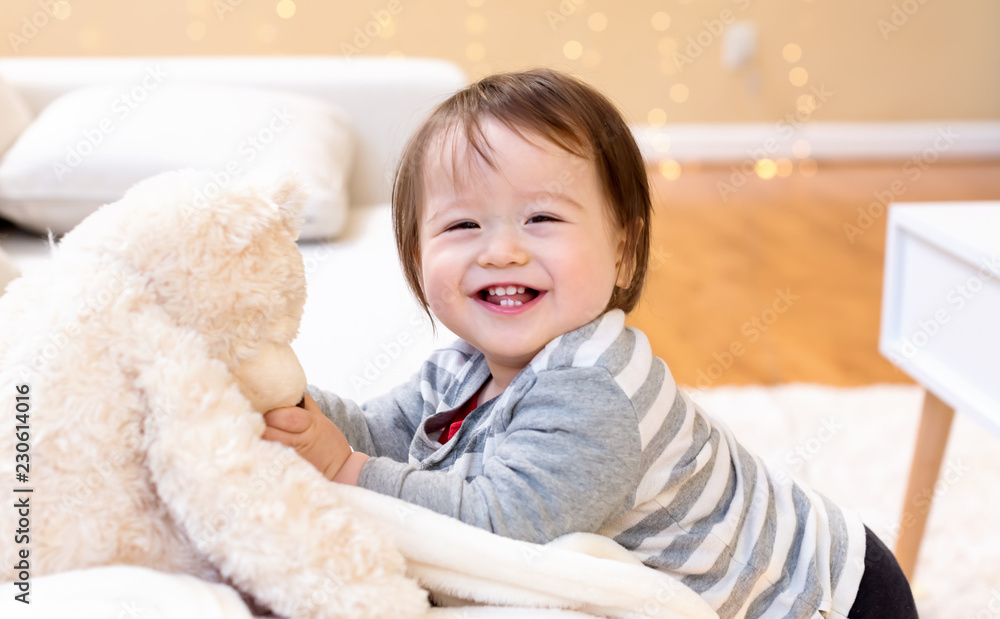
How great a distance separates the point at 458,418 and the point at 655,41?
3162mm

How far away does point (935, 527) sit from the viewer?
4.80 feet

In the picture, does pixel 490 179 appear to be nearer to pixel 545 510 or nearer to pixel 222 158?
pixel 545 510

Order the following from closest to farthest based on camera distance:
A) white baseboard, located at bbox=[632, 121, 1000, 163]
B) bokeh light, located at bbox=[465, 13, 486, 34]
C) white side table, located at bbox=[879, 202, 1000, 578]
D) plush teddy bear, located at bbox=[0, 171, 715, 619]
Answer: plush teddy bear, located at bbox=[0, 171, 715, 619], white side table, located at bbox=[879, 202, 1000, 578], bokeh light, located at bbox=[465, 13, 486, 34], white baseboard, located at bbox=[632, 121, 1000, 163]

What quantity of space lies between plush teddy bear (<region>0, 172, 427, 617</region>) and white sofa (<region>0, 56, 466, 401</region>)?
1.96ft

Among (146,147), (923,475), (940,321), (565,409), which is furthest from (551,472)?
(146,147)

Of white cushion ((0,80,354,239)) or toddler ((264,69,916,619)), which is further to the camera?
white cushion ((0,80,354,239))

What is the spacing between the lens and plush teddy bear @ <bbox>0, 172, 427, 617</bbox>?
45 cm

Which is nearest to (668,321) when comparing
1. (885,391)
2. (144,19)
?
(885,391)

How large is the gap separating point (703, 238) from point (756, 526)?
2.36 meters

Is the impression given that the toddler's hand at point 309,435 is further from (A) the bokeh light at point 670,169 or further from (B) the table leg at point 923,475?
(A) the bokeh light at point 670,169

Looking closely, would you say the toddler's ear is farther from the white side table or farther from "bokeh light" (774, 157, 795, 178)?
"bokeh light" (774, 157, 795, 178)

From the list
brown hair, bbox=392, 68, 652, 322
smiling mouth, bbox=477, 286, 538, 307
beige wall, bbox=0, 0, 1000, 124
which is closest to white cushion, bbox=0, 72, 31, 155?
brown hair, bbox=392, 68, 652, 322

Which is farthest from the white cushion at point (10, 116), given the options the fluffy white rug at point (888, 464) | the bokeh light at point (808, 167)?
the bokeh light at point (808, 167)

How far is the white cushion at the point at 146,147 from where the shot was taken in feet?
4.59
